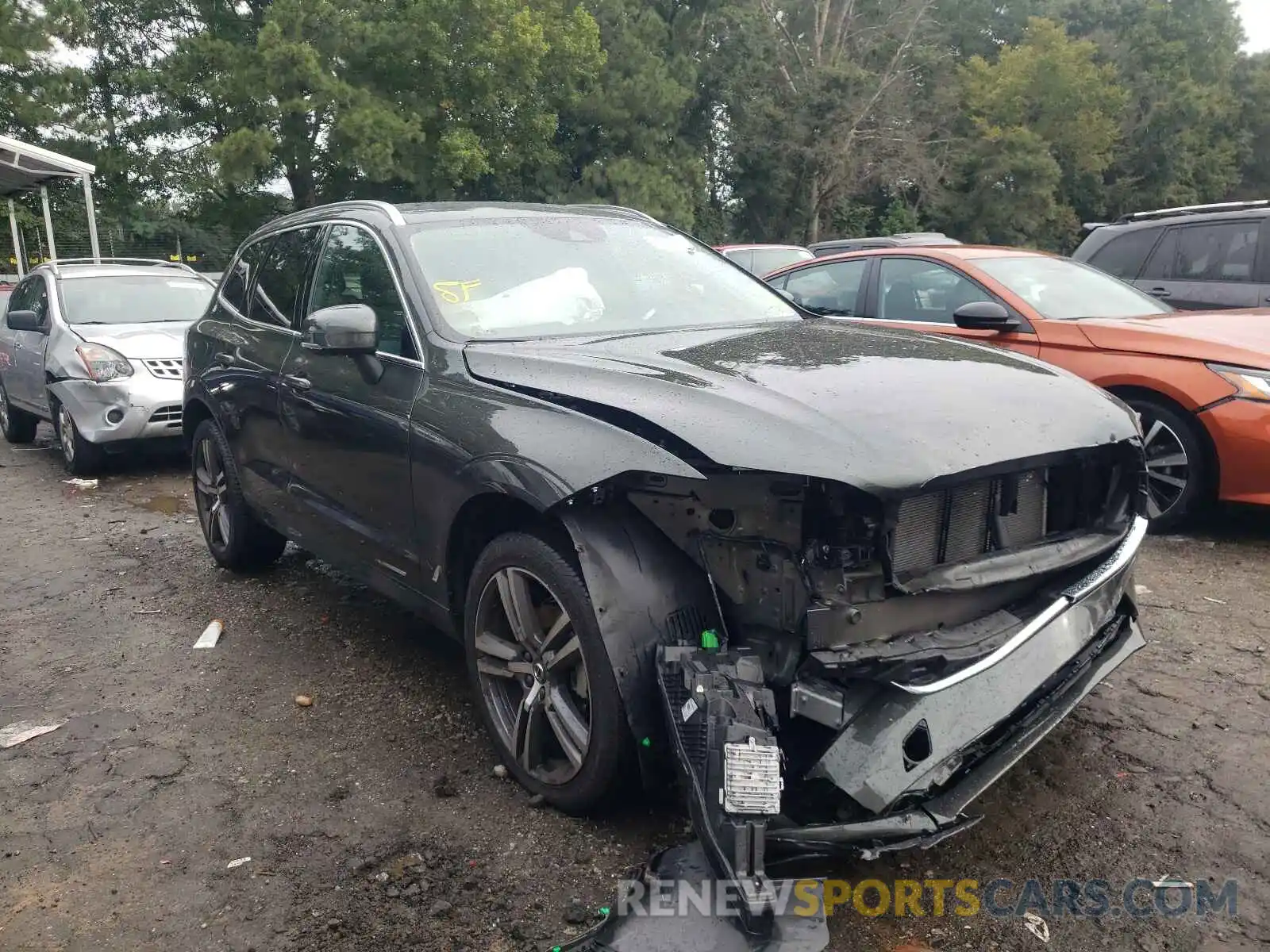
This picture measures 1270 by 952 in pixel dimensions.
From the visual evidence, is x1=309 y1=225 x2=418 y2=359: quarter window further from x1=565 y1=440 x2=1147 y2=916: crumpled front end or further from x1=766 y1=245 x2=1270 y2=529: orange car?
x1=766 y1=245 x2=1270 y2=529: orange car

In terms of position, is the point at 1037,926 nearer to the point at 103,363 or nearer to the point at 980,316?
the point at 980,316

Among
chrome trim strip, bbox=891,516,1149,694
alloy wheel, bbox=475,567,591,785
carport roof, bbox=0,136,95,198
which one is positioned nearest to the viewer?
chrome trim strip, bbox=891,516,1149,694

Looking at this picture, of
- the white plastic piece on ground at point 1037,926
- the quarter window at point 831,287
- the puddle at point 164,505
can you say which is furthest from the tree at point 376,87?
the white plastic piece on ground at point 1037,926

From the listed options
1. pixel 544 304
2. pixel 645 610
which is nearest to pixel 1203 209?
pixel 544 304

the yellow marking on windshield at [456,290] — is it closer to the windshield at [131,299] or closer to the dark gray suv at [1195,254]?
the windshield at [131,299]

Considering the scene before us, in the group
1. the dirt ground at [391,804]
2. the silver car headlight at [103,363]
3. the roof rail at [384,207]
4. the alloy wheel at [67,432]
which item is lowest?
the dirt ground at [391,804]

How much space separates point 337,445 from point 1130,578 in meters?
2.79

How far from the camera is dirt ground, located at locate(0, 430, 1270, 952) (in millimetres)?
2576

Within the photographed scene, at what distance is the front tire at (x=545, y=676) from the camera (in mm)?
2723

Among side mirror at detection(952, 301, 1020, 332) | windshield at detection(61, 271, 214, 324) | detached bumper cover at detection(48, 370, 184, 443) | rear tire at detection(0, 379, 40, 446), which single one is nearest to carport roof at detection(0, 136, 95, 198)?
rear tire at detection(0, 379, 40, 446)

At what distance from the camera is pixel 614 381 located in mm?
2891

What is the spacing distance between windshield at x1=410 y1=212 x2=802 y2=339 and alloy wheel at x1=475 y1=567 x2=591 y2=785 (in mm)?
946

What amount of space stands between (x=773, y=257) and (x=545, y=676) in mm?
13067

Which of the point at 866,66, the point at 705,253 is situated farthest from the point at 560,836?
the point at 866,66
